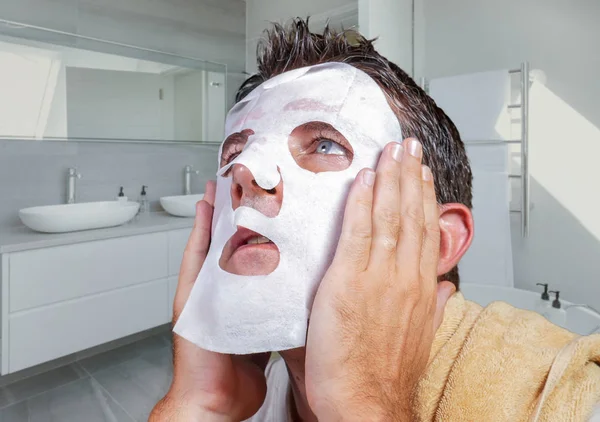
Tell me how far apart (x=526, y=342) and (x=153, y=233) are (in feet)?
6.58

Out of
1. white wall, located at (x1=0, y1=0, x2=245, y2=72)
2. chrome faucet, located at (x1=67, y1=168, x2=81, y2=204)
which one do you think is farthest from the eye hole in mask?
white wall, located at (x1=0, y1=0, x2=245, y2=72)

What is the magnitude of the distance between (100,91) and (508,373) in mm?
2655

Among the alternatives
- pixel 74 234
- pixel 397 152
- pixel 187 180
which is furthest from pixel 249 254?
pixel 187 180

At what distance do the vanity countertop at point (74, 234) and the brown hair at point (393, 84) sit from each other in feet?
4.71

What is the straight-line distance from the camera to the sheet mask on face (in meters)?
0.59

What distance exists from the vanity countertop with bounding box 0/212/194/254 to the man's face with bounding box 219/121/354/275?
1.54m

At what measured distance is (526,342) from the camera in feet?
2.18

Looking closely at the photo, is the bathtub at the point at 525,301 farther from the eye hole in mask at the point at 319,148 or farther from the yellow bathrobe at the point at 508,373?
the eye hole in mask at the point at 319,148

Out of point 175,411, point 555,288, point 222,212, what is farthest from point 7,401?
point 555,288

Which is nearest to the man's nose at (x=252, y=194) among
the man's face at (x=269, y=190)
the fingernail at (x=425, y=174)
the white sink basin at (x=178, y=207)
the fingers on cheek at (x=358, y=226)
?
the man's face at (x=269, y=190)

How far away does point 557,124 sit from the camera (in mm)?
2199

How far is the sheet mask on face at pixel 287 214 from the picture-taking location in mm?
594

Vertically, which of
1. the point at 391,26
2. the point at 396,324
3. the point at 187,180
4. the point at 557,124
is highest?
the point at 391,26

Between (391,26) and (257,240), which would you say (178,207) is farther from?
(257,240)
